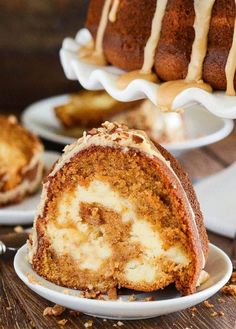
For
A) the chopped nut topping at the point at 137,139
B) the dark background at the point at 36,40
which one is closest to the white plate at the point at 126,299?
the chopped nut topping at the point at 137,139

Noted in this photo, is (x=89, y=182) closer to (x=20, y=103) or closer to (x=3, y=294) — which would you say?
(x=3, y=294)

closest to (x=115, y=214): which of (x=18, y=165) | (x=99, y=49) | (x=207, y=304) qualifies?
(x=207, y=304)

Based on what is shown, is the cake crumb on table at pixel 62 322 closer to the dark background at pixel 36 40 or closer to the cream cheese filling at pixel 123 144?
the cream cheese filling at pixel 123 144

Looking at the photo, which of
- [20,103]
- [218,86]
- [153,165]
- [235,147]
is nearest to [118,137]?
[153,165]

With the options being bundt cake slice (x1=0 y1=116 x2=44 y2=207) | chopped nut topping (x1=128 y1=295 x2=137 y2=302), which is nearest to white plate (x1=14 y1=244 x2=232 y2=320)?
chopped nut topping (x1=128 y1=295 x2=137 y2=302)

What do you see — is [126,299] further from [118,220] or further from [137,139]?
[137,139]

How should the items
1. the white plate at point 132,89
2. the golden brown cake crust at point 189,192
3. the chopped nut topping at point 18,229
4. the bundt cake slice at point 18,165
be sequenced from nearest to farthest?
the white plate at point 132,89 → the golden brown cake crust at point 189,192 → the chopped nut topping at point 18,229 → the bundt cake slice at point 18,165

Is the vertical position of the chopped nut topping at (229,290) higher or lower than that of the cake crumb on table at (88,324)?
lower
